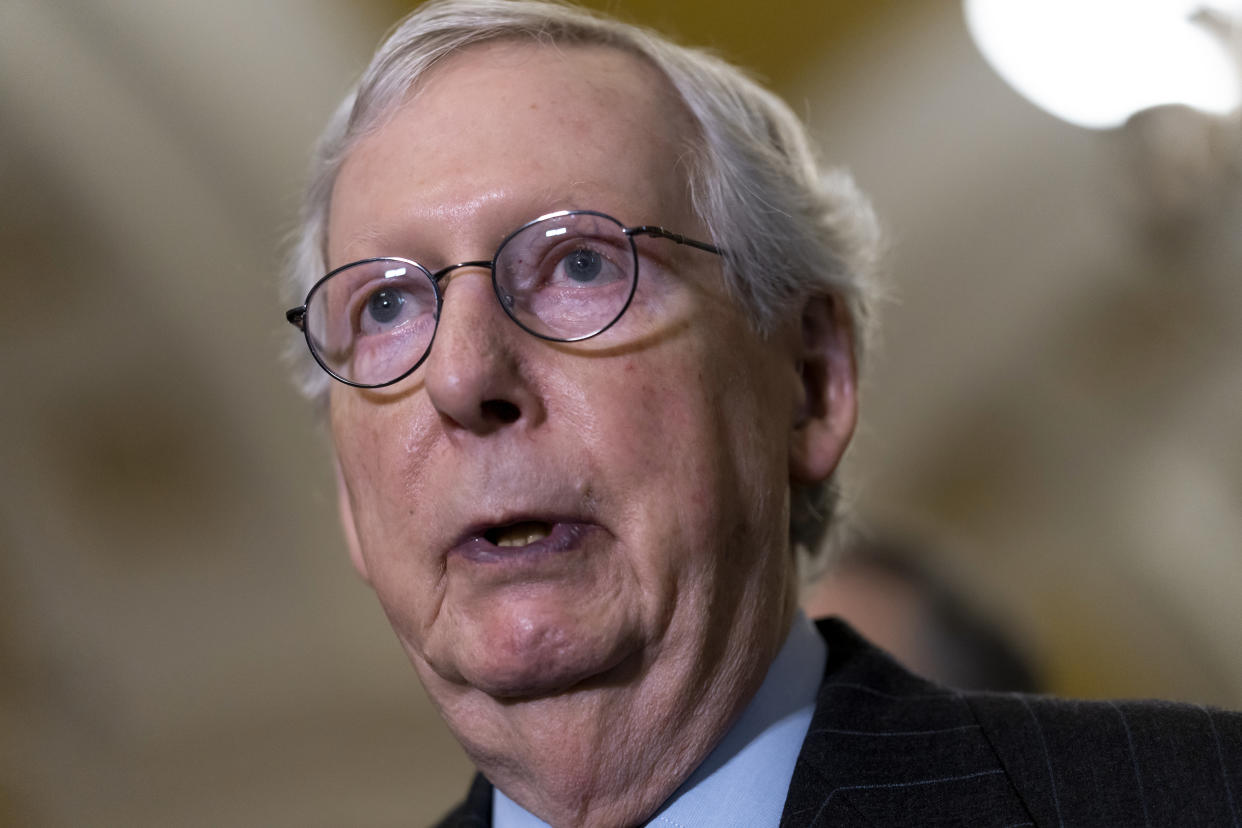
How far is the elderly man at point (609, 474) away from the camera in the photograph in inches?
52.7

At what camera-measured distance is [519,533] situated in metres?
1.38

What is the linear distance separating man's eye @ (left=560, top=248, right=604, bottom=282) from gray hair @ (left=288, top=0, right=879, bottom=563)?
187 mm

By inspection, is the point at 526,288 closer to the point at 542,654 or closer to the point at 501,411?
→ the point at 501,411

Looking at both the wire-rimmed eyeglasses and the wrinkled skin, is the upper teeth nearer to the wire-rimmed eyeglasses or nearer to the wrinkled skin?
the wrinkled skin

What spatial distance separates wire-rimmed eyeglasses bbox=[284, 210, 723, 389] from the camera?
54.7 inches

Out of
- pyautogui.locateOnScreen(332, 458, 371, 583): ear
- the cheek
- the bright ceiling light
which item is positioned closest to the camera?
the cheek

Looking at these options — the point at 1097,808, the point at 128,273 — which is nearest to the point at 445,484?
the point at 1097,808

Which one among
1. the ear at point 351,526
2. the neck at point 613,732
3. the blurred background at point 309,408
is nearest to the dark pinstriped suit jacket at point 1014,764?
the neck at point 613,732

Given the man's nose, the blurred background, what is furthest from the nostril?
the blurred background

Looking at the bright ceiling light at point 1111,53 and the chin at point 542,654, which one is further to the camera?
the bright ceiling light at point 1111,53

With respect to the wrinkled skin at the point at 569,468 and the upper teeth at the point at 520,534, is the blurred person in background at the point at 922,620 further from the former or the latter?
the upper teeth at the point at 520,534

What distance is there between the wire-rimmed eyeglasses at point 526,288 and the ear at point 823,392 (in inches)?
10.4

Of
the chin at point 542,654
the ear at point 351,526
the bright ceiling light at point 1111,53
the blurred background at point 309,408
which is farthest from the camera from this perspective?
the bright ceiling light at point 1111,53

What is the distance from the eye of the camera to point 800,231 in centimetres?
168
